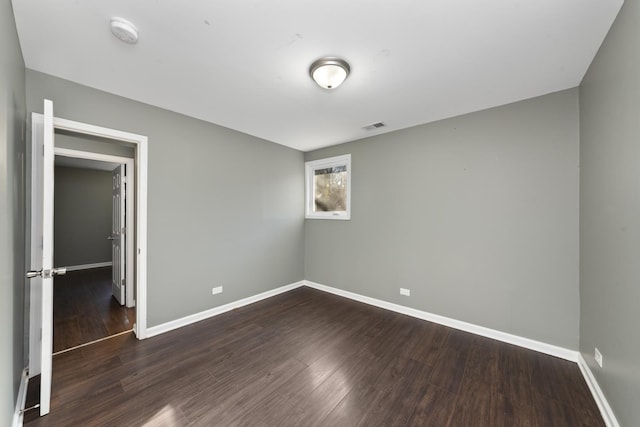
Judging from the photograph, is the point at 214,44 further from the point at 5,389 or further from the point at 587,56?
the point at 587,56

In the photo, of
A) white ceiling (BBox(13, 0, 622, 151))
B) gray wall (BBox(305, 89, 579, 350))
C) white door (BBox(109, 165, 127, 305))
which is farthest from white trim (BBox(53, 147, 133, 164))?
gray wall (BBox(305, 89, 579, 350))

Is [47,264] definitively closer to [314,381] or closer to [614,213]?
[314,381]

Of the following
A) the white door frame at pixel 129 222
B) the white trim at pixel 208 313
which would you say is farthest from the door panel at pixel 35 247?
the white door frame at pixel 129 222

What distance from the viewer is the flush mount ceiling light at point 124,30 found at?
1.55 m

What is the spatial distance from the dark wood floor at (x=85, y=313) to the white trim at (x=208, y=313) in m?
0.48

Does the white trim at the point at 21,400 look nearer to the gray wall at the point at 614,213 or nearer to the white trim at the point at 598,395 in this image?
the gray wall at the point at 614,213

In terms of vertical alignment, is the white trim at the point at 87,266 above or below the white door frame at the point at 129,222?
below

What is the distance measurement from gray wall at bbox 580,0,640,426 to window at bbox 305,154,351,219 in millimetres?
2663

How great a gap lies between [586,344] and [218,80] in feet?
13.1

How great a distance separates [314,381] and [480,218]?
243 cm

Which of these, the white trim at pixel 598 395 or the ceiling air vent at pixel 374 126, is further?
the ceiling air vent at pixel 374 126

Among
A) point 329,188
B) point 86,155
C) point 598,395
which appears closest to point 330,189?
point 329,188

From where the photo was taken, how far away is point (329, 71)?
1959 mm

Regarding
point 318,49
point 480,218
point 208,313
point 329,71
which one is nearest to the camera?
point 318,49
